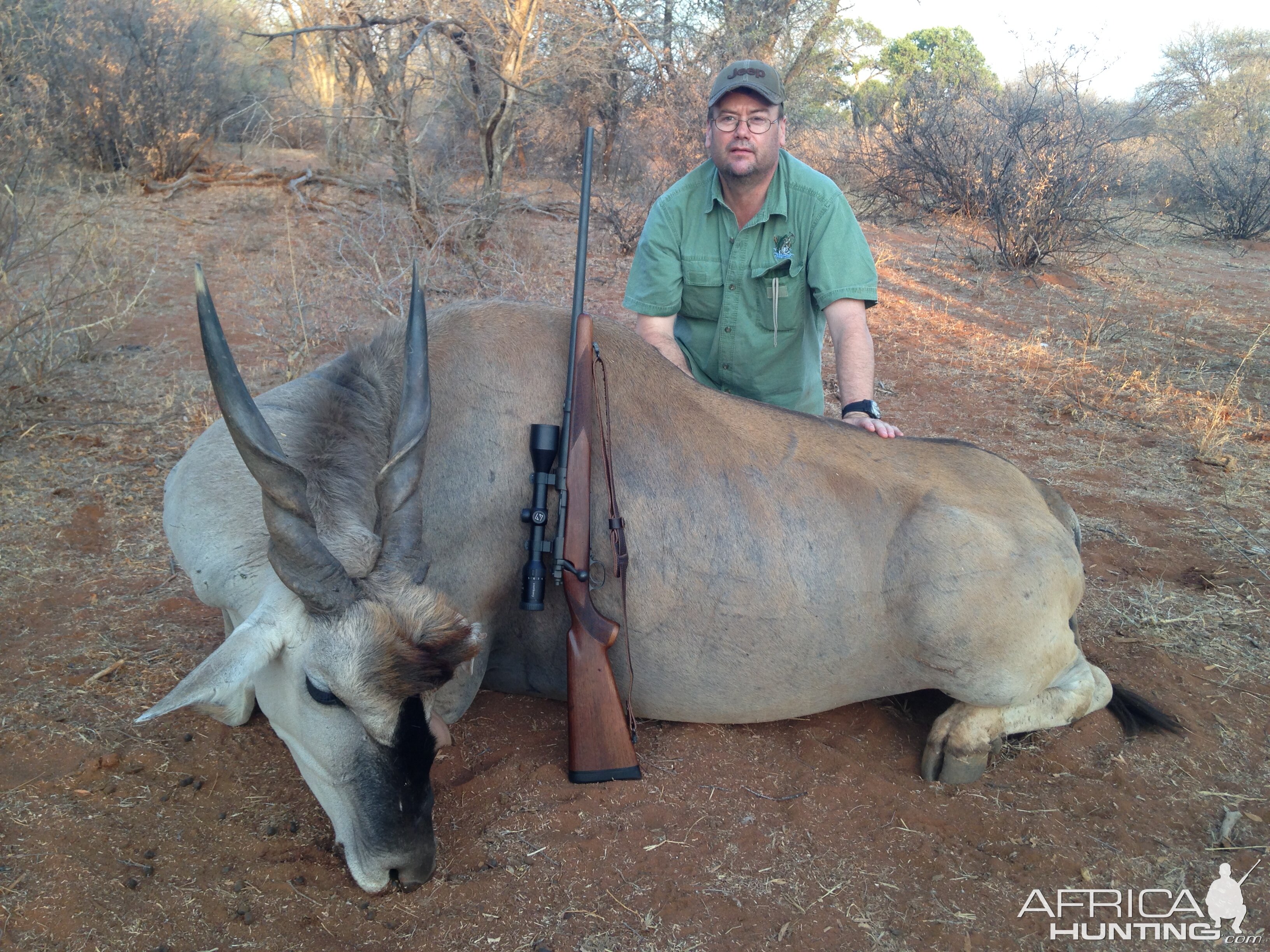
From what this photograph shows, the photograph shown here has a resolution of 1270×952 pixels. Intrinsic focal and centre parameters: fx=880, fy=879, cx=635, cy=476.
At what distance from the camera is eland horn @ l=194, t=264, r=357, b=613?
2125mm

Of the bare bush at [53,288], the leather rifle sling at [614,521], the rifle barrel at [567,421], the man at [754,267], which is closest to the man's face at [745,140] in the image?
the man at [754,267]

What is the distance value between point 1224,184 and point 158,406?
16.3m

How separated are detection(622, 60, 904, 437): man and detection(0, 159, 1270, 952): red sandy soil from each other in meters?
1.69

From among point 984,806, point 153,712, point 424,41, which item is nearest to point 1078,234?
point 424,41

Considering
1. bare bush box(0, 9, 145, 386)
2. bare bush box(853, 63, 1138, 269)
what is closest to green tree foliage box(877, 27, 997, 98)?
bare bush box(853, 63, 1138, 269)

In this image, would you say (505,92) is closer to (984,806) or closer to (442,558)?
(442,558)

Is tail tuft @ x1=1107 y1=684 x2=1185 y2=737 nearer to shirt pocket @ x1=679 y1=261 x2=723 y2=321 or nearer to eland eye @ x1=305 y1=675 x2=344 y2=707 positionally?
shirt pocket @ x1=679 y1=261 x2=723 y2=321

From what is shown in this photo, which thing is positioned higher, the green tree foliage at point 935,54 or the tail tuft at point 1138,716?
the green tree foliage at point 935,54

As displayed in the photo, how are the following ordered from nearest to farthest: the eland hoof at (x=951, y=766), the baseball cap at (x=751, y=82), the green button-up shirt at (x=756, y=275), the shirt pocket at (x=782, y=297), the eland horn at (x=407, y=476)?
the eland horn at (x=407, y=476), the eland hoof at (x=951, y=766), the baseball cap at (x=751, y=82), the green button-up shirt at (x=756, y=275), the shirt pocket at (x=782, y=297)

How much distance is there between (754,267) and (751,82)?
0.86m

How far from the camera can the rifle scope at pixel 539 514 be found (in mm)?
2910

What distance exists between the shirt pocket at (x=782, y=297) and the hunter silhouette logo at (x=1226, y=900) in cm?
290

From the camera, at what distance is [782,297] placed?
14.7ft

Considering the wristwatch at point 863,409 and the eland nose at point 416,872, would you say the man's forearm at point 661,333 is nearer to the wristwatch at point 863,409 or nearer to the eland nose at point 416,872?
the wristwatch at point 863,409
